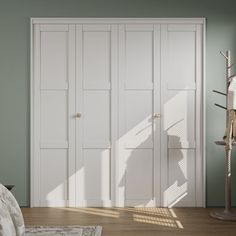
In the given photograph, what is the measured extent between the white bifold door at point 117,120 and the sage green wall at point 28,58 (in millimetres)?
106

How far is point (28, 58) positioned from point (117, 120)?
1.23m

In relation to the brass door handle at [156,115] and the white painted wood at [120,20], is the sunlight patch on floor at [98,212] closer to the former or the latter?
the brass door handle at [156,115]

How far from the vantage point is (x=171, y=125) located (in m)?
5.93

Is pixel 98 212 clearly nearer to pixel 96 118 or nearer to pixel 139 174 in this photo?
pixel 139 174

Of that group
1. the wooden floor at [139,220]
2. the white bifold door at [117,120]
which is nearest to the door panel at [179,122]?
the white bifold door at [117,120]

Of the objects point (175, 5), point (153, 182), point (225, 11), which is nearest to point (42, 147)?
point (153, 182)

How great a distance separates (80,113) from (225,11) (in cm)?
200

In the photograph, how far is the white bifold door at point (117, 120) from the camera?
5.91 meters

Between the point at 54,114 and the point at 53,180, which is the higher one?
the point at 54,114

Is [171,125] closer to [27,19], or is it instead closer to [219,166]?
[219,166]

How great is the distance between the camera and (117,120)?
19.4ft

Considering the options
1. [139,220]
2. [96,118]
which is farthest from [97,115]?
[139,220]

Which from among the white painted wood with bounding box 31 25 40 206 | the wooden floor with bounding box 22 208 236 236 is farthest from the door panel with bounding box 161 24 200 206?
the white painted wood with bounding box 31 25 40 206

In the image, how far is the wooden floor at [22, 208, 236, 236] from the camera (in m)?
4.86
